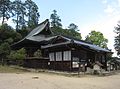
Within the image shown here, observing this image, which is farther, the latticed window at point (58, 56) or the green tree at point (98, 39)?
the green tree at point (98, 39)

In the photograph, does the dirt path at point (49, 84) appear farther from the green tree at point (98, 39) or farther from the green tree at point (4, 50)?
the green tree at point (98, 39)

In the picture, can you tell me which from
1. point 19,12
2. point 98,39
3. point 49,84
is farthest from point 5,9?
point 49,84

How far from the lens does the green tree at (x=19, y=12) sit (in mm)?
61084

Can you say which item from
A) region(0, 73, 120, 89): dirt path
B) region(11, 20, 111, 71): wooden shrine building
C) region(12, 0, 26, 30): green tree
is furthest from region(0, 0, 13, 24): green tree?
region(0, 73, 120, 89): dirt path

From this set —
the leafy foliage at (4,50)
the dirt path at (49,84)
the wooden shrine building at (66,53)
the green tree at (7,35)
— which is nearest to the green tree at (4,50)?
the leafy foliage at (4,50)

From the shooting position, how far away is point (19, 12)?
63.6 m

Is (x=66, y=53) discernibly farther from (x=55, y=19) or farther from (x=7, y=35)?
(x=55, y=19)

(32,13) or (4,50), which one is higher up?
(32,13)

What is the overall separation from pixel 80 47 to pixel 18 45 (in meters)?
14.4

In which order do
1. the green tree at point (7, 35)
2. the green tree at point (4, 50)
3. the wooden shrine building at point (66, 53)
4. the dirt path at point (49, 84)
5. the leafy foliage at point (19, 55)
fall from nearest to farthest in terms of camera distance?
the dirt path at point (49, 84), the wooden shrine building at point (66, 53), the leafy foliage at point (19, 55), the green tree at point (4, 50), the green tree at point (7, 35)

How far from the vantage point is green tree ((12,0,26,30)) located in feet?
200

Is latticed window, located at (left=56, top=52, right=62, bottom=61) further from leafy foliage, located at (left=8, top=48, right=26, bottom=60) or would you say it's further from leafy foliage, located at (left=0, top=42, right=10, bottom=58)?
leafy foliage, located at (left=0, top=42, right=10, bottom=58)

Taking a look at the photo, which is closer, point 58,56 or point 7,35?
point 58,56

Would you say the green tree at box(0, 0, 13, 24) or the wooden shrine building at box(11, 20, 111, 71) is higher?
the green tree at box(0, 0, 13, 24)
